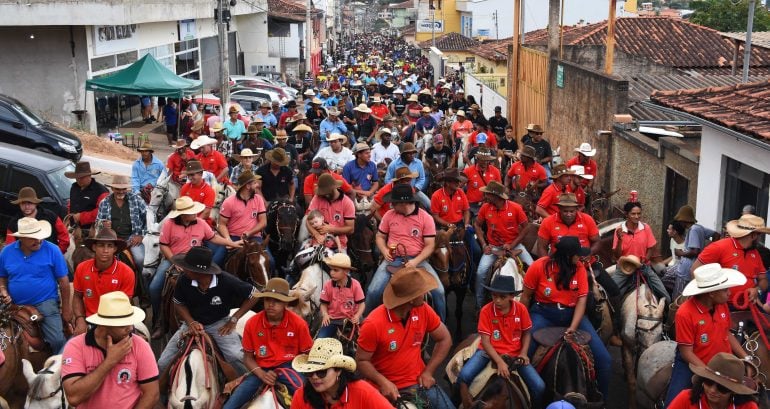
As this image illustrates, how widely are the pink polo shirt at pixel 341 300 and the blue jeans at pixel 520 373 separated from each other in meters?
1.34

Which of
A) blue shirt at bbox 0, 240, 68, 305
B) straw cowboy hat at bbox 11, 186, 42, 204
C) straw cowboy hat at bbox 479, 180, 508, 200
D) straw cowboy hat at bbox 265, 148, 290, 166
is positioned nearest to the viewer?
blue shirt at bbox 0, 240, 68, 305

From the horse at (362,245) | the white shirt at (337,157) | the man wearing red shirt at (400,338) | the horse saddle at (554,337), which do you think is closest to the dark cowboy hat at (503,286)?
the man wearing red shirt at (400,338)

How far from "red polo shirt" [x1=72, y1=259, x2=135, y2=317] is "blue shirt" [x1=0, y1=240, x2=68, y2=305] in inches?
16.8

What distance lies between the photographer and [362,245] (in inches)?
490

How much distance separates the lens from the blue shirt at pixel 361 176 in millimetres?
13906

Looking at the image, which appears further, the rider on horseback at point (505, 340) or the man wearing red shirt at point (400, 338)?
the rider on horseback at point (505, 340)

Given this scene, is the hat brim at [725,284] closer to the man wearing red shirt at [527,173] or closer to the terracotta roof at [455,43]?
the man wearing red shirt at [527,173]

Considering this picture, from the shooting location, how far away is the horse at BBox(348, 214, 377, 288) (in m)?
12.4

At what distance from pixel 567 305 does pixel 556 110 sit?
14731mm

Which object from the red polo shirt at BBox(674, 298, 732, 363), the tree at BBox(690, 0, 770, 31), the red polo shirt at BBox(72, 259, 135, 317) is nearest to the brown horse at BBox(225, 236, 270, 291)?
the red polo shirt at BBox(72, 259, 135, 317)

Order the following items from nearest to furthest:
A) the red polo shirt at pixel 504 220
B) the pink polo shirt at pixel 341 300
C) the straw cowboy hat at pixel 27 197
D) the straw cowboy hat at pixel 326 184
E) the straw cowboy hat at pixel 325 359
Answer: the straw cowboy hat at pixel 325 359
the pink polo shirt at pixel 341 300
the straw cowboy hat at pixel 27 197
the red polo shirt at pixel 504 220
the straw cowboy hat at pixel 326 184

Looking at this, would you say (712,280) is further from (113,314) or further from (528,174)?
(528,174)

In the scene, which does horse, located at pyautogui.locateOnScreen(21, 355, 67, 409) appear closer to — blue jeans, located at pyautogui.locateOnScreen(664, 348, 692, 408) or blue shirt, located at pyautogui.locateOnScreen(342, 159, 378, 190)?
blue jeans, located at pyautogui.locateOnScreen(664, 348, 692, 408)

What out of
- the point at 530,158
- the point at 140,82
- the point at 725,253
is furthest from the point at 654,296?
the point at 140,82
